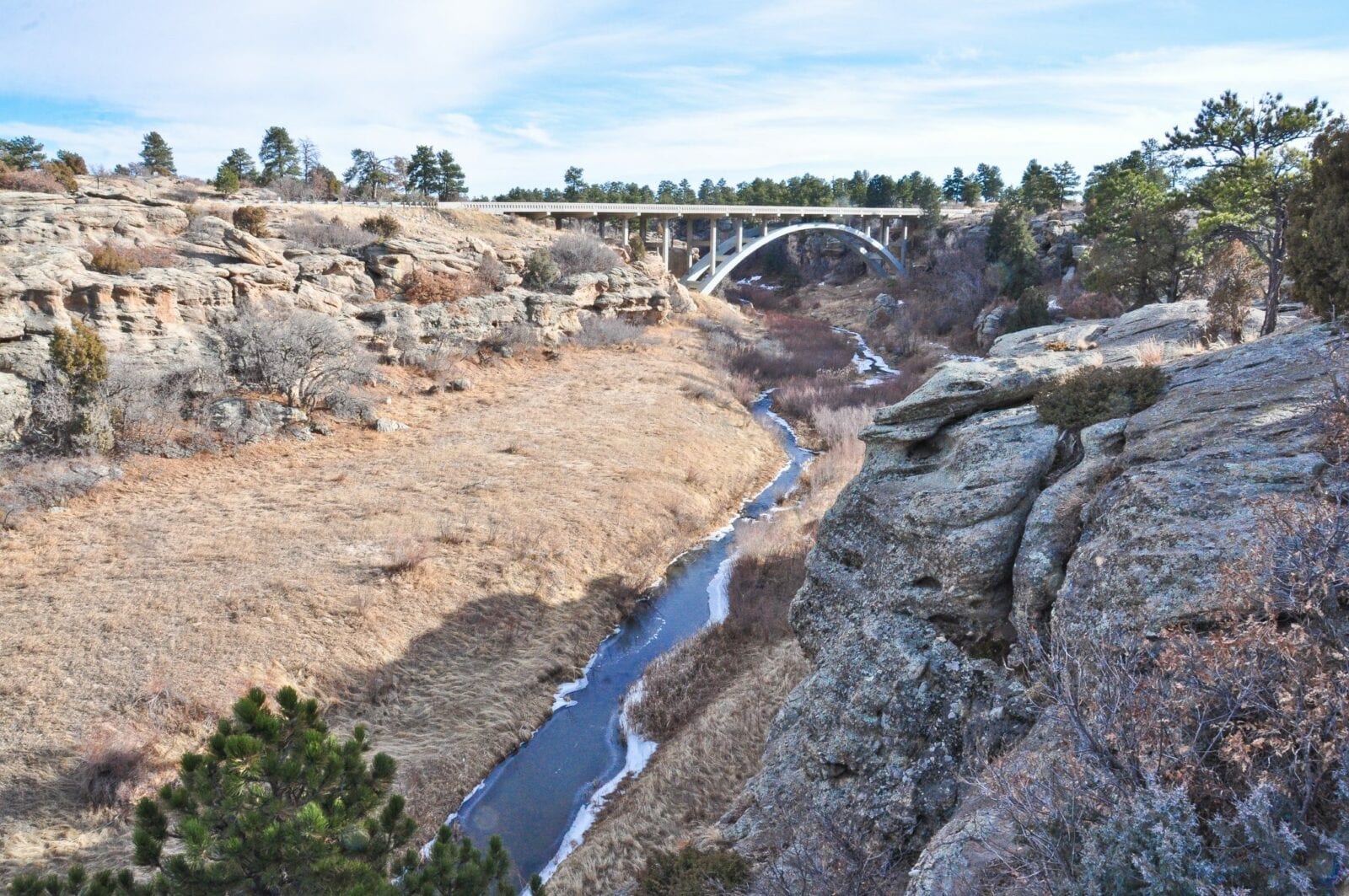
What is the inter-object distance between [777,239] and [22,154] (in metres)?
59.1

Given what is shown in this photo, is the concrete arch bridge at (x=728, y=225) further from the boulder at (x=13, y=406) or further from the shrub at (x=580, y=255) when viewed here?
the boulder at (x=13, y=406)

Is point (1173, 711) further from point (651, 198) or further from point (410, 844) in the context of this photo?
point (651, 198)

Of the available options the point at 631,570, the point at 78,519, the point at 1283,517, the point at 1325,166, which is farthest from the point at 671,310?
the point at 1283,517

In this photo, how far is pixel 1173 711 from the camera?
5.91m

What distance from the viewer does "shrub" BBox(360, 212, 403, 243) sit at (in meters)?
44.8

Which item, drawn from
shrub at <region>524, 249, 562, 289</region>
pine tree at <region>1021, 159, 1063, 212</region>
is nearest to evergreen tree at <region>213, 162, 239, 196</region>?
shrub at <region>524, 249, 562, 289</region>

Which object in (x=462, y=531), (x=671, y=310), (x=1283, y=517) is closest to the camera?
(x=1283, y=517)

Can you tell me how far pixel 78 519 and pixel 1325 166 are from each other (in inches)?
1081

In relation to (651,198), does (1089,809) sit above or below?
below

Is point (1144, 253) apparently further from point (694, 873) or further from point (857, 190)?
point (857, 190)

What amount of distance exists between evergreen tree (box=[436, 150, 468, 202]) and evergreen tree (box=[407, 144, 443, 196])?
9.5 inches

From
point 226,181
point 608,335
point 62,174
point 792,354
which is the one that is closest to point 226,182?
point 226,181

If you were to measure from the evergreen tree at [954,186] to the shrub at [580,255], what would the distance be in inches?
3031

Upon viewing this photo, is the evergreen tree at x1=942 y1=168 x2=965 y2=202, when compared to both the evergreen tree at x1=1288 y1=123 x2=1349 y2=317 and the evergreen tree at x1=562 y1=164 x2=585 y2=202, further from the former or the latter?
the evergreen tree at x1=1288 y1=123 x2=1349 y2=317
